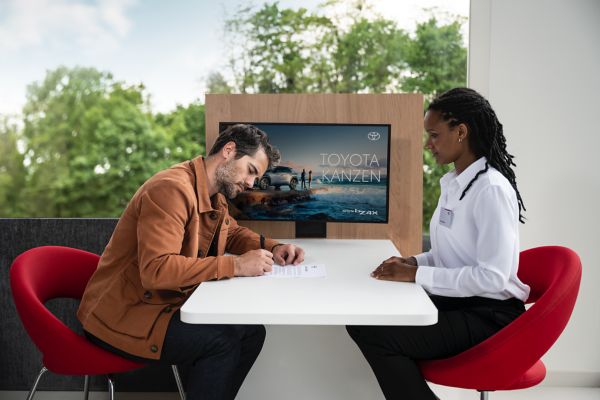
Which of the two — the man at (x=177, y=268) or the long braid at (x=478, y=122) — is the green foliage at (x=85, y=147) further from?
the long braid at (x=478, y=122)

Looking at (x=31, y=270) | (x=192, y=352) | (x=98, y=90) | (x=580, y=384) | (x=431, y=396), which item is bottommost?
(x=580, y=384)

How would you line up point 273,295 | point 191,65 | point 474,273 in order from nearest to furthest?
point 273,295, point 474,273, point 191,65

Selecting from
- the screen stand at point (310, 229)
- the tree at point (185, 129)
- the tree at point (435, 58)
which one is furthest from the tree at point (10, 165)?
the screen stand at point (310, 229)

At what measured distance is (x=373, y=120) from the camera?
280 cm

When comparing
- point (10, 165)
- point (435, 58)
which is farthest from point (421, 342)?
point (10, 165)

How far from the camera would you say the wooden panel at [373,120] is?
110 inches

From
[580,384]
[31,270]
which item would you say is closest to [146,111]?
[31,270]

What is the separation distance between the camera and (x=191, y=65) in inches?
209

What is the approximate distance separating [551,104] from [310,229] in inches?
52.7

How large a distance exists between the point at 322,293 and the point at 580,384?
206cm

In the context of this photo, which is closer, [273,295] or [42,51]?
[273,295]

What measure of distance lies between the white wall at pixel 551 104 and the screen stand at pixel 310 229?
1.04m

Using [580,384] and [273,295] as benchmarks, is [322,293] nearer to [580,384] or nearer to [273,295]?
[273,295]

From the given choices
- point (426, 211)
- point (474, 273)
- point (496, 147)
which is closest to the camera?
point (474, 273)
